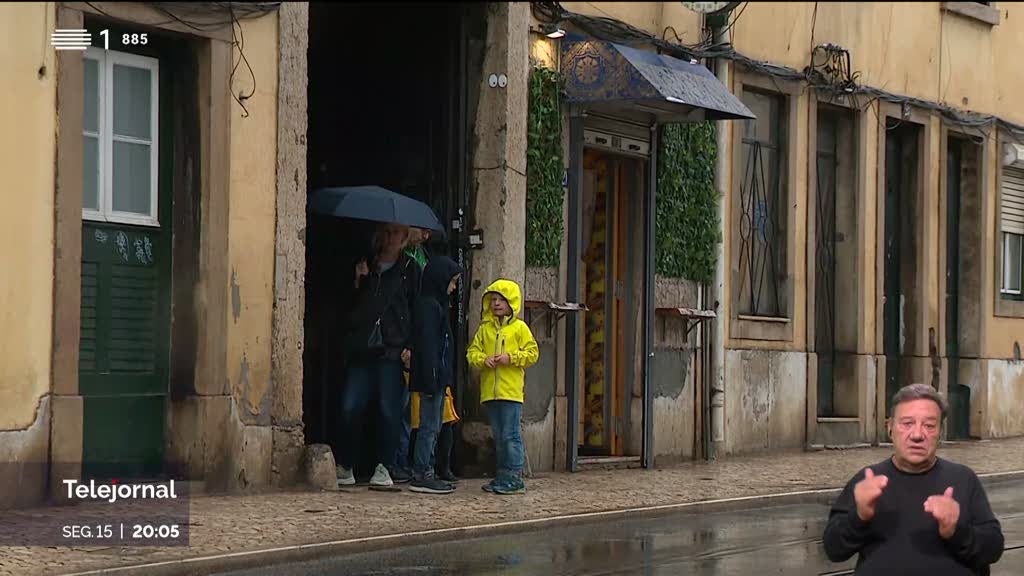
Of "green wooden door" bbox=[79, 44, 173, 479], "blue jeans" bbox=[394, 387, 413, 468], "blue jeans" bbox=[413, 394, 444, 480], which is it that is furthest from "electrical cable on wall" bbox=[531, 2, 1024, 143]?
"green wooden door" bbox=[79, 44, 173, 479]

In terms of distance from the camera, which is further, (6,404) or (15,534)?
(6,404)

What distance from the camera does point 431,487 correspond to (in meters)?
15.2

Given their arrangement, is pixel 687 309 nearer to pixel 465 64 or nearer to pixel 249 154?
pixel 465 64

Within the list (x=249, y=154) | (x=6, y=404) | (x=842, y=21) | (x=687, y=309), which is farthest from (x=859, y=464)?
(x=6, y=404)

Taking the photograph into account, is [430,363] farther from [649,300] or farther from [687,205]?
[687,205]

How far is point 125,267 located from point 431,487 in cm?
288

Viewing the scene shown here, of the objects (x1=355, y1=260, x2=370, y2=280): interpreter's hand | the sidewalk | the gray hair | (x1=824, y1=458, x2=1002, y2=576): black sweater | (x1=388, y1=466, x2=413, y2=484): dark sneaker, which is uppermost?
(x1=355, y1=260, x2=370, y2=280): interpreter's hand

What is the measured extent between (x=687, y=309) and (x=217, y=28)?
23.0 feet

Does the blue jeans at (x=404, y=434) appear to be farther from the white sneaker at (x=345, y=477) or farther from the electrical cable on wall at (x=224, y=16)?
the electrical cable on wall at (x=224, y=16)

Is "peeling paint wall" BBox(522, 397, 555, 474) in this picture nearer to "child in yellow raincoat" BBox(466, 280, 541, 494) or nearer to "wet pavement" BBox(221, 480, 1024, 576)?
"child in yellow raincoat" BBox(466, 280, 541, 494)

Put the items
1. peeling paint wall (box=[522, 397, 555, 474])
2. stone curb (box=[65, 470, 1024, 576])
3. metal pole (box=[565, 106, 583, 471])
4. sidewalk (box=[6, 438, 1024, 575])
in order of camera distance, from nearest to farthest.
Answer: stone curb (box=[65, 470, 1024, 576]) < sidewalk (box=[6, 438, 1024, 575]) < peeling paint wall (box=[522, 397, 555, 474]) < metal pole (box=[565, 106, 583, 471])

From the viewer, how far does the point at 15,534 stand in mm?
11500

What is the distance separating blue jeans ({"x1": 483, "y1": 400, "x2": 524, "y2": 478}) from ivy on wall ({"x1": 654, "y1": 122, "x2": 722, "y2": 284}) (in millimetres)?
4506

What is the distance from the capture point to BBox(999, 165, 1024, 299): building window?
26.5m
